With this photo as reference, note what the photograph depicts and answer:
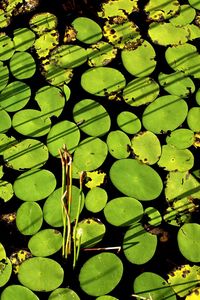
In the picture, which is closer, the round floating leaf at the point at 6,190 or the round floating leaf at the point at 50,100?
the round floating leaf at the point at 6,190

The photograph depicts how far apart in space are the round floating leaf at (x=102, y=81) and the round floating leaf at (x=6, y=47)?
321 mm

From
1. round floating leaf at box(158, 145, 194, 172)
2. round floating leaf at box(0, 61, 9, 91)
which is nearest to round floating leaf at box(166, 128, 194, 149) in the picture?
round floating leaf at box(158, 145, 194, 172)

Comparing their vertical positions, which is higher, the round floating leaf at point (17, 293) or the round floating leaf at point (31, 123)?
the round floating leaf at point (31, 123)

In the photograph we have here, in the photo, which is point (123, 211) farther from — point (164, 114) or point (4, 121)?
point (4, 121)

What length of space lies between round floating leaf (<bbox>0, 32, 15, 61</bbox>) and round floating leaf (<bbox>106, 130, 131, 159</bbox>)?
546mm

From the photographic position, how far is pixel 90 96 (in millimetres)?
2096

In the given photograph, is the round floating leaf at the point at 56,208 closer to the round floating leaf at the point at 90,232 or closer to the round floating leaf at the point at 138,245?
the round floating leaf at the point at 90,232

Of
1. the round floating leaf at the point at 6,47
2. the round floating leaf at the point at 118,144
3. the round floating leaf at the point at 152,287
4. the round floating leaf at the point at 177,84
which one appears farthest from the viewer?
the round floating leaf at the point at 6,47

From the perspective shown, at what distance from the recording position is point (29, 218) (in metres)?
1.88

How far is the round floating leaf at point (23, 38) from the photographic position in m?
2.22

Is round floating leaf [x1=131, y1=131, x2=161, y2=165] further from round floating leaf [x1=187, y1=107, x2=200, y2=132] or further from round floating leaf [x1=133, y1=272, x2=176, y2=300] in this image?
round floating leaf [x1=133, y1=272, x2=176, y2=300]

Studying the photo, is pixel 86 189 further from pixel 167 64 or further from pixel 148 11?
pixel 148 11

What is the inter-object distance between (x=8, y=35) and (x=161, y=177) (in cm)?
88

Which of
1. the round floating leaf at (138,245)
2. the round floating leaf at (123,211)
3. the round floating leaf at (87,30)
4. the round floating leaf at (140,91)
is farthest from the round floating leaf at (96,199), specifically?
the round floating leaf at (87,30)
